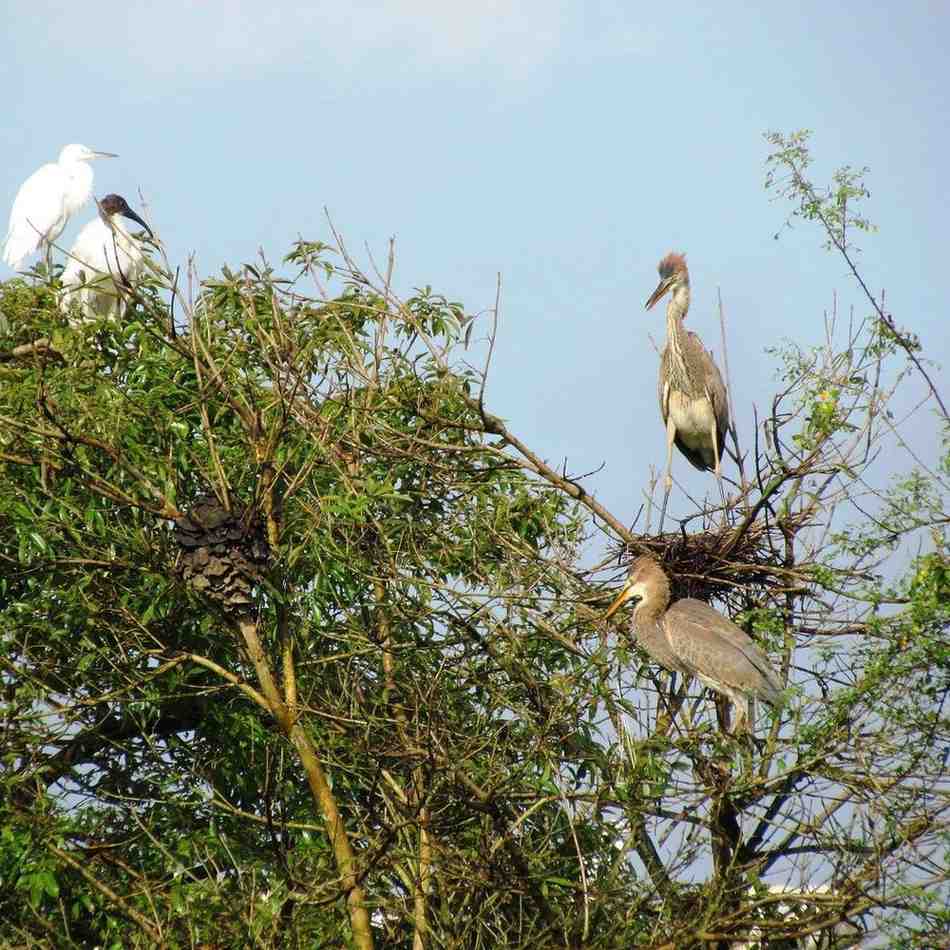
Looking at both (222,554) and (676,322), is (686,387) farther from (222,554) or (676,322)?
(222,554)

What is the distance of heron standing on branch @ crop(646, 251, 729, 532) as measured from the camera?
375 inches

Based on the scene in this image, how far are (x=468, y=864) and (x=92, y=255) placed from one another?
8028mm

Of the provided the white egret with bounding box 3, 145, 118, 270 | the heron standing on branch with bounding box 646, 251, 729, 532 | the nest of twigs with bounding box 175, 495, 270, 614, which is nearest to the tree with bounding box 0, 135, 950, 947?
the nest of twigs with bounding box 175, 495, 270, 614

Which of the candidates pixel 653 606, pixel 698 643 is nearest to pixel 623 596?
pixel 653 606

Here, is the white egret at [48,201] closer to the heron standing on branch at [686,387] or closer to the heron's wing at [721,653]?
the heron standing on branch at [686,387]

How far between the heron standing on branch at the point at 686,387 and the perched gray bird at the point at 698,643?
275cm

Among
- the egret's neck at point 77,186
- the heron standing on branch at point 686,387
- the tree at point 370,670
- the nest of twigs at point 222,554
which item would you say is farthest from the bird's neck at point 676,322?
the egret's neck at point 77,186

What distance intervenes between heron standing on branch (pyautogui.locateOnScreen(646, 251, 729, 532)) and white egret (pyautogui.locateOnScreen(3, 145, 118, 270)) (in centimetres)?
574

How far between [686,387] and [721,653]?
11.8 ft

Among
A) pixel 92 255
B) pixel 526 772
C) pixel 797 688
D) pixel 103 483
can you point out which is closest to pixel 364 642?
pixel 526 772

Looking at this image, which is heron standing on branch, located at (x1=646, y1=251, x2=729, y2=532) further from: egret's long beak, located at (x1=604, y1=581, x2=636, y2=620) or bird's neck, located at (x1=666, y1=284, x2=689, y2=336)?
egret's long beak, located at (x1=604, y1=581, x2=636, y2=620)

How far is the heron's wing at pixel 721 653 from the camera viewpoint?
6148 mm

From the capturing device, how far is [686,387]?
9.55 m

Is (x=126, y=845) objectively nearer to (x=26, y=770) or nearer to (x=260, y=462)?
(x=26, y=770)
